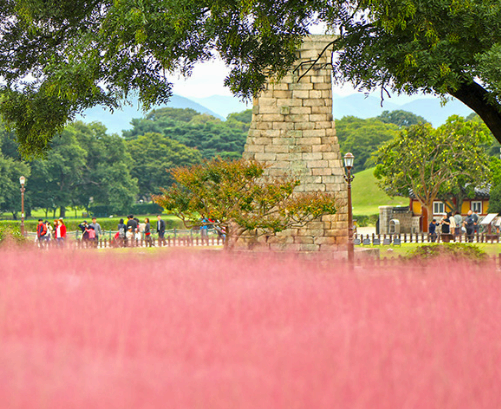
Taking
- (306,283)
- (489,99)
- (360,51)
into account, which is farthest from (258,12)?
(306,283)

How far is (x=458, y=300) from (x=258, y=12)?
8585mm

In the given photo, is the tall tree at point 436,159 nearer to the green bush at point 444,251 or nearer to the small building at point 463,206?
the small building at point 463,206

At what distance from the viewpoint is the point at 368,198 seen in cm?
6975

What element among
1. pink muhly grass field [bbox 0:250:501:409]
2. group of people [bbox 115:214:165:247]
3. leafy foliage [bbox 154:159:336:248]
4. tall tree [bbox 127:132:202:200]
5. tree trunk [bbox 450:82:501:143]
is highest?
tall tree [bbox 127:132:202:200]

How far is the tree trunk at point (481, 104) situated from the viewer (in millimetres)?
13211

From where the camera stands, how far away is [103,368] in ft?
10.4

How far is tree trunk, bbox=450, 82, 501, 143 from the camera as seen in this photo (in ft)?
43.3

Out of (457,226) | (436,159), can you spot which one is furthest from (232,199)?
(436,159)

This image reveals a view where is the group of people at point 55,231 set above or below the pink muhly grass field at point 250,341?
below

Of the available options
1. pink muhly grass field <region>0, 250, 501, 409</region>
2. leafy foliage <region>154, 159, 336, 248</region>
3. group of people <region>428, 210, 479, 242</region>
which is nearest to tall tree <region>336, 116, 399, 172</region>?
group of people <region>428, 210, 479, 242</region>

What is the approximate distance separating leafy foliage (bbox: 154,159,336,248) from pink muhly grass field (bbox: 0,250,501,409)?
39.7 feet

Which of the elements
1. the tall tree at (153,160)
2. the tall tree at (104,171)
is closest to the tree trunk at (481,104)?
the tall tree at (104,171)

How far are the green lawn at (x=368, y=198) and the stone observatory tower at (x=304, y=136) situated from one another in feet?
145

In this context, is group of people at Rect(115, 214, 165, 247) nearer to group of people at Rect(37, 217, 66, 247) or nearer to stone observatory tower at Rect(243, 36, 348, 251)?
group of people at Rect(37, 217, 66, 247)
